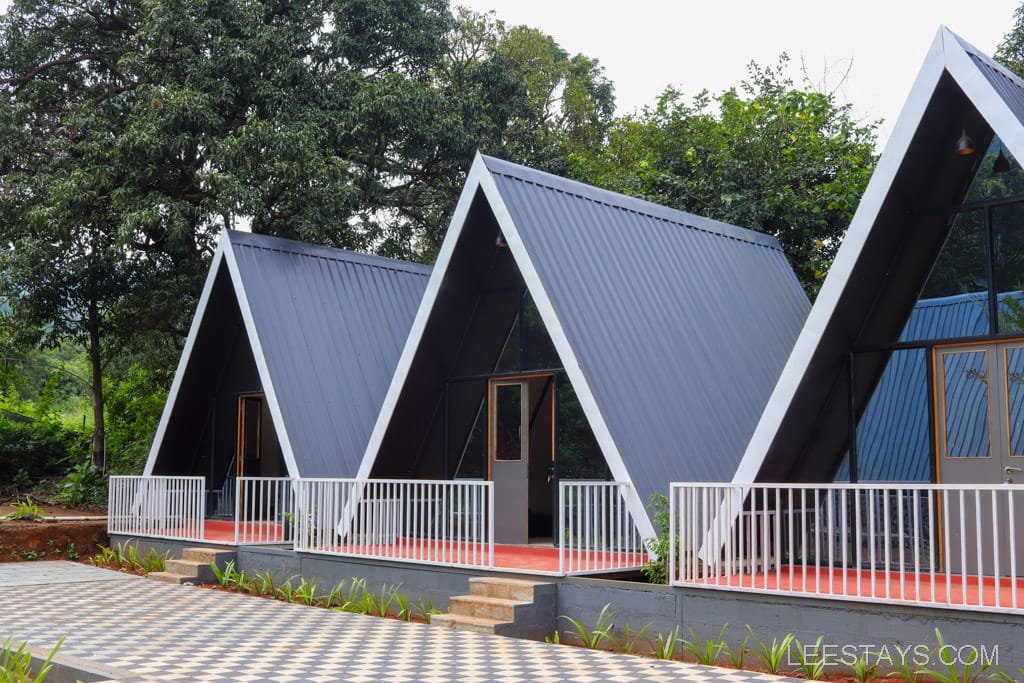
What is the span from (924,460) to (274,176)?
47.9 ft

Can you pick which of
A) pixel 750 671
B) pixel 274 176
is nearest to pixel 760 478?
pixel 750 671

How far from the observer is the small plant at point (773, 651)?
8.16 metres

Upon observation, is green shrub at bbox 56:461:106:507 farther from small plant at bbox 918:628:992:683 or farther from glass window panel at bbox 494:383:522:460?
small plant at bbox 918:628:992:683

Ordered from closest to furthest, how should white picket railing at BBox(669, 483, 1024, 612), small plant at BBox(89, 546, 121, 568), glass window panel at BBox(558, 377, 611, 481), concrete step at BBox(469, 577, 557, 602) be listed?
1. white picket railing at BBox(669, 483, 1024, 612)
2. concrete step at BBox(469, 577, 557, 602)
3. glass window panel at BBox(558, 377, 611, 481)
4. small plant at BBox(89, 546, 121, 568)

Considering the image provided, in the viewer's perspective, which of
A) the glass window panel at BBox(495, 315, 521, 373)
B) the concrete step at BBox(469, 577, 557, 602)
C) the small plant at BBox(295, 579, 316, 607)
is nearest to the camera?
the concrete step at BBox(469, 577, 557, 602)

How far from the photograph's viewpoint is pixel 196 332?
1661 cm

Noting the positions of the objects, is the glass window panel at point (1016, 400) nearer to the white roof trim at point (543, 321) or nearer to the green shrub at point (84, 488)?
the white roof trim at point (543, 321)

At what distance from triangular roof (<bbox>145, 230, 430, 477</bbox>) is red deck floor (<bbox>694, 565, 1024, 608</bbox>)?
23.2 feet

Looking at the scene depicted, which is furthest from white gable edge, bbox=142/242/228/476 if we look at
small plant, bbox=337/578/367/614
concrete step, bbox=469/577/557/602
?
concrete step, bbox=469/577/557/602

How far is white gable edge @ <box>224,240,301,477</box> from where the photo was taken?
14.2 m

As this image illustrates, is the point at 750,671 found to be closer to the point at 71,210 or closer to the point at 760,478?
the point at 760,478

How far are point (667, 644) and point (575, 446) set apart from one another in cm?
357

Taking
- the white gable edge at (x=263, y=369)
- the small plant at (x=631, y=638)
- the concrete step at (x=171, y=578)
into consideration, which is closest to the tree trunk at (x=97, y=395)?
the white gable edge at (x=263, y=369)

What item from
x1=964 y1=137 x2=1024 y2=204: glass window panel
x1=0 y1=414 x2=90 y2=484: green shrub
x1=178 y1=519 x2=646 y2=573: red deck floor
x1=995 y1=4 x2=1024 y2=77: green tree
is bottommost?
x1=178 y1=519 x2=646 y2=573: red deck floor
